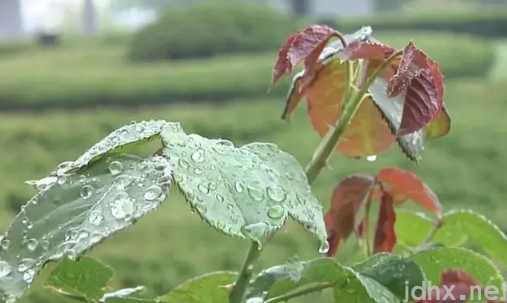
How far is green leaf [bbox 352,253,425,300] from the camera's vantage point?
274mm

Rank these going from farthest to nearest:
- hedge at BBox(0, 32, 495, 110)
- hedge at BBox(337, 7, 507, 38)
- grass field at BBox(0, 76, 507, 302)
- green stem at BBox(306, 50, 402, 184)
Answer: hedge at BBox(337, 7, 507, 38) < hedge at BBox(0, 32, 495, 110) < grass field at BBox(0, 76, 507, 302) < green stem at BBox(306, 50, 402, 184)

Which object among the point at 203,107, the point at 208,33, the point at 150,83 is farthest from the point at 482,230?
the point at 208,33

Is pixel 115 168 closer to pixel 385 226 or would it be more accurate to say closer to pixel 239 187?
pixel 239 187

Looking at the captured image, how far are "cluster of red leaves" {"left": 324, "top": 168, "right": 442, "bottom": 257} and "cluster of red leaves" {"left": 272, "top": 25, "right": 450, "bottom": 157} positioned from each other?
0.06ft

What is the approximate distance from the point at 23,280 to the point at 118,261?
5.30 feet

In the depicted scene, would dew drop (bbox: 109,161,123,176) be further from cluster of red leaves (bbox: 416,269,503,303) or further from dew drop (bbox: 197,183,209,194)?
cluster of red leaves (bbox: 416,269,503,303)

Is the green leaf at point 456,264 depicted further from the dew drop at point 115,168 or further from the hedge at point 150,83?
the hedge at point 150,83

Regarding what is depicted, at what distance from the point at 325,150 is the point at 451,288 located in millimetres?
91

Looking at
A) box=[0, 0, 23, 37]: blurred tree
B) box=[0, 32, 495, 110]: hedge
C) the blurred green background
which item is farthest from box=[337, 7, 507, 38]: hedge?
box=[0, 0, 23, 37]: blurred tree

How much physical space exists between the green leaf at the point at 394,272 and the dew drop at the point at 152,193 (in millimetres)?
113

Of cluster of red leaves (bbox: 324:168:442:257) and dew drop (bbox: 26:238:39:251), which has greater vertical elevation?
dew drop (bbox: 26:238:39:251)

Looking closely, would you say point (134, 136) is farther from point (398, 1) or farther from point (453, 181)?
point (398, 1)

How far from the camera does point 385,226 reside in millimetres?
351

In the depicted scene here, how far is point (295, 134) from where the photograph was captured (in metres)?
3.02
